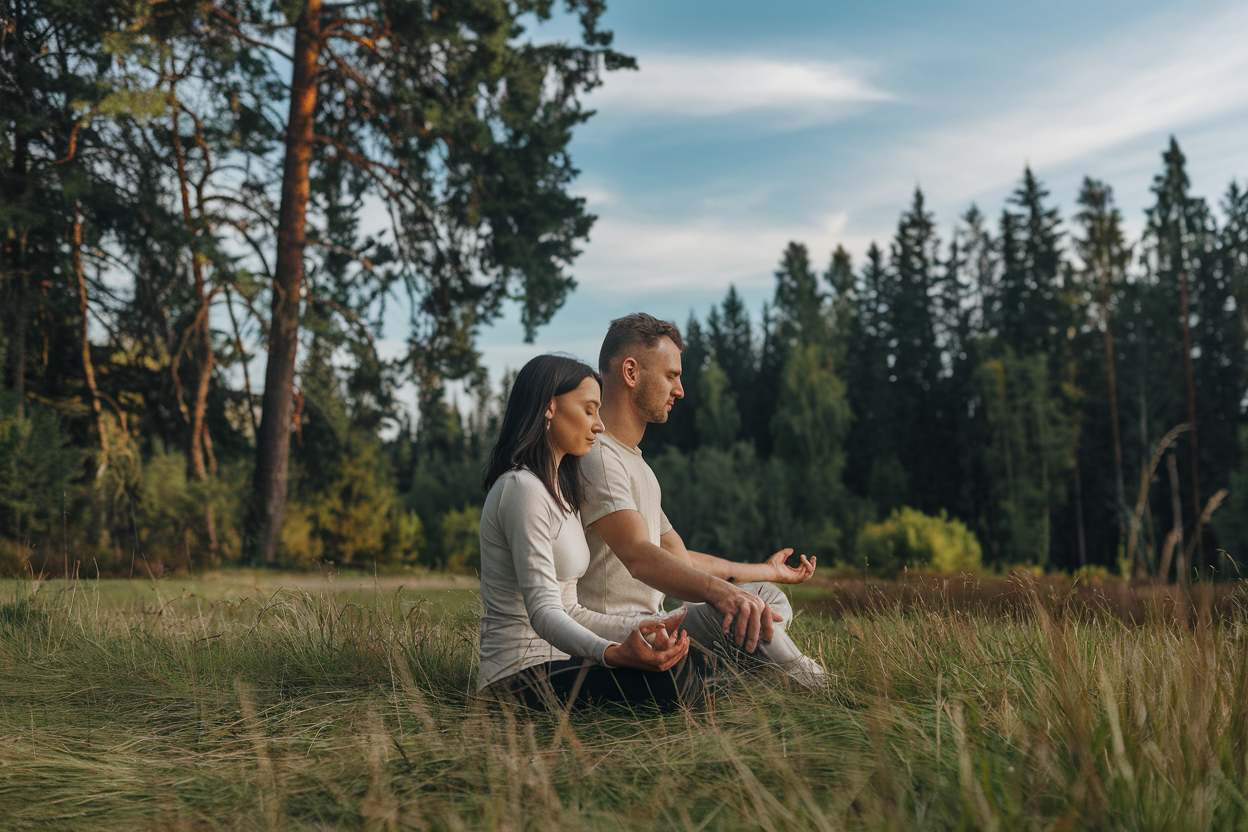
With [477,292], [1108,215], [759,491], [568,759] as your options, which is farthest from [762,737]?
[1108,215]

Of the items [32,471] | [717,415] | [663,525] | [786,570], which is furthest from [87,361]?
[717,415]

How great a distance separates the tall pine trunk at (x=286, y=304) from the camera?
1363cm

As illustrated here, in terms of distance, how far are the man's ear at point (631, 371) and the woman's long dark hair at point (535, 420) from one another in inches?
17.4

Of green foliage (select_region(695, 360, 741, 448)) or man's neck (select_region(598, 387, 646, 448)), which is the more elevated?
green foliage (select_region(695, 360, 741, 448))

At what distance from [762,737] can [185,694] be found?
2571mm

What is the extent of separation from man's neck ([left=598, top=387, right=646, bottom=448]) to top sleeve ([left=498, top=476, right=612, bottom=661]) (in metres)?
0.67

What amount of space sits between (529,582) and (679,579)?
1.67ft

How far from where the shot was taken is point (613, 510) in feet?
10.6

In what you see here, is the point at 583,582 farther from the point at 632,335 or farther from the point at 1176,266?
the point at 1176,266

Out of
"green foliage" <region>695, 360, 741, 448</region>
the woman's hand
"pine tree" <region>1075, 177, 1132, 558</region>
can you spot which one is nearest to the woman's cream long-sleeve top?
the woman's hand

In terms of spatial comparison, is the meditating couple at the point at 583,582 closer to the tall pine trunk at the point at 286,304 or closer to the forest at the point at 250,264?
the forest at the point at 250,264

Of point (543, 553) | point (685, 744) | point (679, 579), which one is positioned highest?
point (543, 553)

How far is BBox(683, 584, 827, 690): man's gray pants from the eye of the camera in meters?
3.23

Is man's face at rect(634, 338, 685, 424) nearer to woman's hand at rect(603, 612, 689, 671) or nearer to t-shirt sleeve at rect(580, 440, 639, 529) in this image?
t-shirt sleeve at rect(580, 440, 639, 529)
